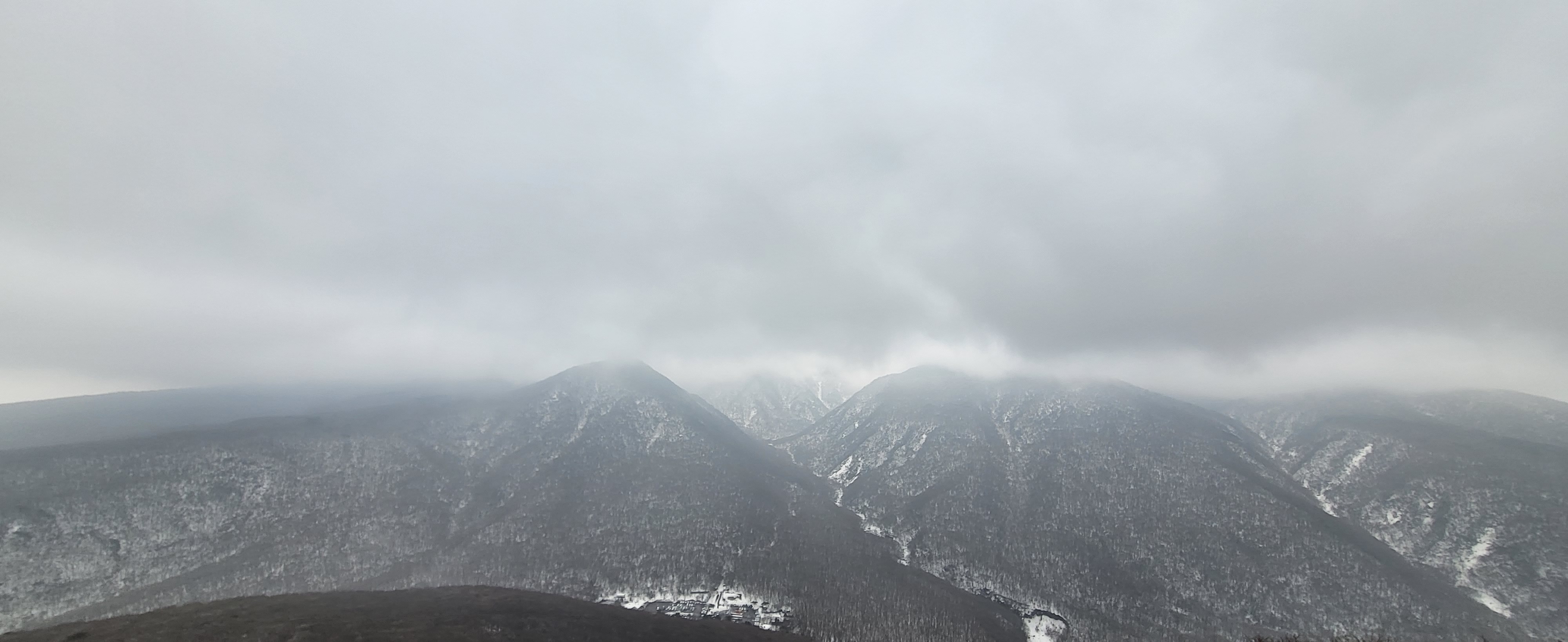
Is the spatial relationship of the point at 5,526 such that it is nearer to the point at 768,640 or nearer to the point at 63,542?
the point at 63,542

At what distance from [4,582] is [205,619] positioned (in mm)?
138923

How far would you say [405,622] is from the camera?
12950 centimetres

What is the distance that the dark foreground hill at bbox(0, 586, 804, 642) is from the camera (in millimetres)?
103688

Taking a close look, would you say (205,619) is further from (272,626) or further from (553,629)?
(553,629)

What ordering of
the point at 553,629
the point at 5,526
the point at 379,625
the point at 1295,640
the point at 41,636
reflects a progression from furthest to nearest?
the point at 5,526 < the point at 1295,640 < the point at 553,629 < the point at 379,625 < the point at 41,636

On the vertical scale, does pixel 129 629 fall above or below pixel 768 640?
above

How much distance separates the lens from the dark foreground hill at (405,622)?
340ft

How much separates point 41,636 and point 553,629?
8958 cm

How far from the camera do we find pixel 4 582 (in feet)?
552

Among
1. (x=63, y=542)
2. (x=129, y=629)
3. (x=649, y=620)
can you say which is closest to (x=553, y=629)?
(x=649, y=620)

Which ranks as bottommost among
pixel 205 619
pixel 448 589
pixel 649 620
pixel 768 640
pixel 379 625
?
A: pixel 768 640

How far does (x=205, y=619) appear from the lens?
364ft

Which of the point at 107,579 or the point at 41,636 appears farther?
the point at 107,579

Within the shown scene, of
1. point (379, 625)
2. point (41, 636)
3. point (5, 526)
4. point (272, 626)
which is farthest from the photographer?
point (5, 526)
